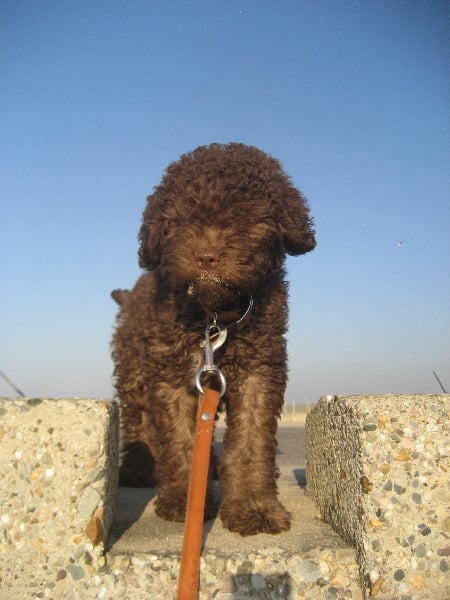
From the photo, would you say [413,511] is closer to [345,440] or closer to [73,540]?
[345,440]

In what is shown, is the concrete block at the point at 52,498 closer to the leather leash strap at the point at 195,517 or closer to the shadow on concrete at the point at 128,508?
A: the shadow on concrete at the point at 128,508

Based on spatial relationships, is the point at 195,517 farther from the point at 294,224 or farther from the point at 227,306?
the point at 294,224

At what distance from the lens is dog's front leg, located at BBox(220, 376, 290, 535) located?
12.1 ft

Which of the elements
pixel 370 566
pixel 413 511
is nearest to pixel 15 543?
pixel 370 566

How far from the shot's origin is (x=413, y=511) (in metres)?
3.12

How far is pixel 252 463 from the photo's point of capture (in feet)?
13.0

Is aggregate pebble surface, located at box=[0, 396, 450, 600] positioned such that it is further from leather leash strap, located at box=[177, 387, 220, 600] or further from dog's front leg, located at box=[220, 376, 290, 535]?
dog's front leg, located at box=[220, 376, 290, 535]

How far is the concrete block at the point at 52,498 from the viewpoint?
292cm

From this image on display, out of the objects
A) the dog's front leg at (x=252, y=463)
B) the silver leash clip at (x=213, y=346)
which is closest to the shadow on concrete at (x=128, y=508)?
the dog's front leg at (x=252, y=463)

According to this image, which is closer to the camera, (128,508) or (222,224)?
(222,224)

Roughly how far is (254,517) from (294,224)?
1949 millimetres

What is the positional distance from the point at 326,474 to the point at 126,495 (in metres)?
1.80

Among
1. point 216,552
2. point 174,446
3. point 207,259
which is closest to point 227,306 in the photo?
point 207,259

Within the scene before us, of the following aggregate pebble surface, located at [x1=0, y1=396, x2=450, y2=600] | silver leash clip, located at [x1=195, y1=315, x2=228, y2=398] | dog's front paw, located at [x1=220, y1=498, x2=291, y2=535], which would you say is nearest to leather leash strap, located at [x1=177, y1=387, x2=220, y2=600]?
aggregate pebble surface, located at [x1=0, y1=396, x2=450, y2=600]
